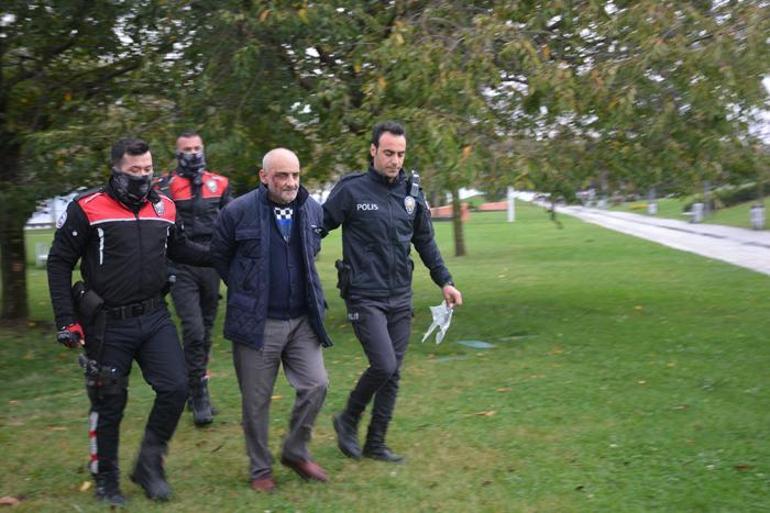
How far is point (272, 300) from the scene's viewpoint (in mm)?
5328

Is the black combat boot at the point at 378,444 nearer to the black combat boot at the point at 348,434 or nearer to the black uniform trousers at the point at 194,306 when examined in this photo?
the black combat boot at the point at 348,434

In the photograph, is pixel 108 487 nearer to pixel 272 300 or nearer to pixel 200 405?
pixel 272 300

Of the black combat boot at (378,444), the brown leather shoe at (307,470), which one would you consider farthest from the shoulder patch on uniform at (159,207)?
the black combat boot at (378,444)

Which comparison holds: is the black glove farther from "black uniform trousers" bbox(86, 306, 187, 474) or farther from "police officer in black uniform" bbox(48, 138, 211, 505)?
"black uniform trousers" bbox(86, 306, 187, 474)

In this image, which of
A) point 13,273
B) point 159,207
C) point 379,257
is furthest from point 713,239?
point 159,207

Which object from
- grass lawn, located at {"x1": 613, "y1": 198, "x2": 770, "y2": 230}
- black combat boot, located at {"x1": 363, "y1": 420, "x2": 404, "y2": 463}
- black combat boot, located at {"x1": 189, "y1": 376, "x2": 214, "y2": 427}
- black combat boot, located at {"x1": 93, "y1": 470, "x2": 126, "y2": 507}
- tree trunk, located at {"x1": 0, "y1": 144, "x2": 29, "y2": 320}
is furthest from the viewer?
grass lawn, located at {"x1": 613, "y1": 198, "x2": 770, "y2": 230}

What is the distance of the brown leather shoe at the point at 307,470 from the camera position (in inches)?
216

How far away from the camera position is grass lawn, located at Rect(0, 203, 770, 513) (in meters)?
5.32

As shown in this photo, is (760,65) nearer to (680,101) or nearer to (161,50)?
(680,101)

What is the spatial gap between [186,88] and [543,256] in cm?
1699

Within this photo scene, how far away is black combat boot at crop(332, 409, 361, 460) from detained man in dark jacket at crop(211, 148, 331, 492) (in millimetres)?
640

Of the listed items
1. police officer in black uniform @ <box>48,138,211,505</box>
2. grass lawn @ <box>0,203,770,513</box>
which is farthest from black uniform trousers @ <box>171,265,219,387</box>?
police officer in black uniform @ <box>48,138,211,505</box>

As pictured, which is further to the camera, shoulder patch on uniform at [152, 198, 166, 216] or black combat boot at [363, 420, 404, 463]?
black combat boot at [363, 420, 404, 463]

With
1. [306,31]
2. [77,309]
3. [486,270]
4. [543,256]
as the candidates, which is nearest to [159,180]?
[77,309]
